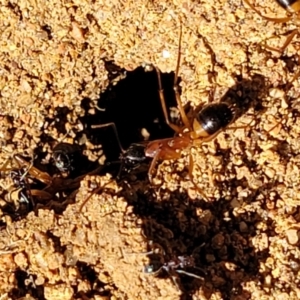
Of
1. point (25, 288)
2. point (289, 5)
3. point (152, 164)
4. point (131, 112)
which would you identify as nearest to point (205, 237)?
point (152, 164)

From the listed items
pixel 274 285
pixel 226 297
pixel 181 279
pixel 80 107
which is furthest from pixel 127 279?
pixel 80 107

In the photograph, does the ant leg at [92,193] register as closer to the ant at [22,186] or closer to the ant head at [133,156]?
the ant at [22,186]

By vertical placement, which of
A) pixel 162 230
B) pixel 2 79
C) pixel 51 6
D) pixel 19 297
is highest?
pixel 51 6

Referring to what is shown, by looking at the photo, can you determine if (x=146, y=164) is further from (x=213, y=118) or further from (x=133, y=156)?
(x=213, y=118)

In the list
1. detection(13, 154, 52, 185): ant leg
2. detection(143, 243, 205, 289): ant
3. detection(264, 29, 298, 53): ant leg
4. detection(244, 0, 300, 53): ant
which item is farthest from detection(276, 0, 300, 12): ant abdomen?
detection(13, 154, 52, 185): ant leg

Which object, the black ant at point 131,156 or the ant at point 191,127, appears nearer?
the ant at point 191,127

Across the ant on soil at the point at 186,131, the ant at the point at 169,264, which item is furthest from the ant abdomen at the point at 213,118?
the ant at the point at 169,264

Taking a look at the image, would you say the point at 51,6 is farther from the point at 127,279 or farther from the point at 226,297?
the point at 226,297
